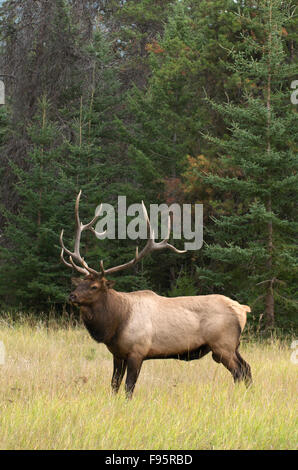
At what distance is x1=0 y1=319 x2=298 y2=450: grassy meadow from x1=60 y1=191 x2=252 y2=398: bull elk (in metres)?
0.32

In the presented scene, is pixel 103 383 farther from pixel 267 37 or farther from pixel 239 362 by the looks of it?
pixel 267 37

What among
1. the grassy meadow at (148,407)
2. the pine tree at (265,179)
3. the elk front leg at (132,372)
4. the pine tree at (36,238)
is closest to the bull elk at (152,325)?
the elk front leg at (132,372)

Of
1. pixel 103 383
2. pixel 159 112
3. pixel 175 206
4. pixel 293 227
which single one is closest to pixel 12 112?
pixel 159 112

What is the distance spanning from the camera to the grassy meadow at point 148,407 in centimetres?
466

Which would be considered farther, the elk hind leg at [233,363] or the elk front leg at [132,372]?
the elk hind leg at [233,363]

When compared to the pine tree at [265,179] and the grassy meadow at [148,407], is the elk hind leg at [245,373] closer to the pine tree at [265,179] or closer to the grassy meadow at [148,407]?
the grassy meadow at [148,407]

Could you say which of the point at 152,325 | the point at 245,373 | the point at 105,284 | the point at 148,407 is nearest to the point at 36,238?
the point at 105,284

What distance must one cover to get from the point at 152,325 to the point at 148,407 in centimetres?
118

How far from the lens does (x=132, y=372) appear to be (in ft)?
20.9

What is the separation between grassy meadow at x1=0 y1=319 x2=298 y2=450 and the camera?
4.66 m

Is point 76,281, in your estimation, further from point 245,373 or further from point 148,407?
point 245,373

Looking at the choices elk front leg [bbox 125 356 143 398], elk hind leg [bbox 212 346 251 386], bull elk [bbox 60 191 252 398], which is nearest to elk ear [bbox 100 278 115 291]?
bull elk [bbox 60 191 252 398]

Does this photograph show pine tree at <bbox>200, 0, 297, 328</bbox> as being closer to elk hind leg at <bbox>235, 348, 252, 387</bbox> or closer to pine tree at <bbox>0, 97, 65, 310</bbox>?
elk hind leg at <bbox>235, 348, 252, 387</bbox>

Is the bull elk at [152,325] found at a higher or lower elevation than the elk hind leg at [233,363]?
higher
